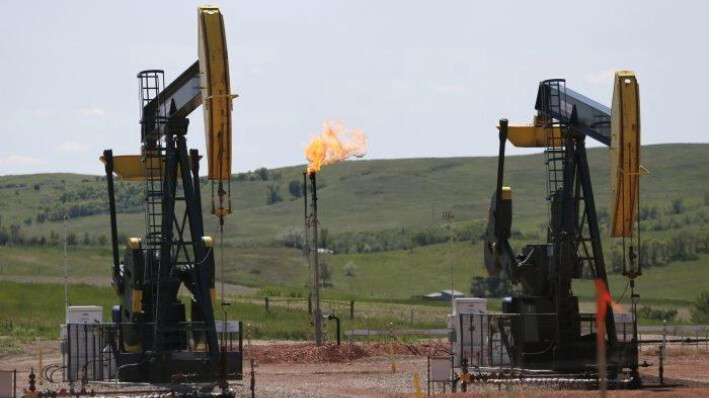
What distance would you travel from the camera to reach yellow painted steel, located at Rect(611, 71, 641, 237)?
2766cm

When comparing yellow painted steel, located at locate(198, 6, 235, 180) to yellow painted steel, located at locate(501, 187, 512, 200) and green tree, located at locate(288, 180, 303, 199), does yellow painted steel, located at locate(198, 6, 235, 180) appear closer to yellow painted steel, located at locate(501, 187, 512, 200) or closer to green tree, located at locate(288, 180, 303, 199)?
yellow painted steel, located at locate(501, 187, 512, 200)

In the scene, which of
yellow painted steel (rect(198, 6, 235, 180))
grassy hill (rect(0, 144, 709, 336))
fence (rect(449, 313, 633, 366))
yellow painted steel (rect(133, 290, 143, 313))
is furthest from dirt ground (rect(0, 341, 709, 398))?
grassy hill (rect(0, 144, 709, 336))

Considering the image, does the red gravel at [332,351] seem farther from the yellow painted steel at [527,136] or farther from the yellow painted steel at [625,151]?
the yellow painted steel at [625,151]

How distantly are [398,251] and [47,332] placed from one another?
3117 inches

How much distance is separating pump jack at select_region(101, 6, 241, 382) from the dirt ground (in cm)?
91

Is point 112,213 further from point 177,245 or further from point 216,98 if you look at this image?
point 216,98

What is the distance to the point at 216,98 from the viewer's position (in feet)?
82.6

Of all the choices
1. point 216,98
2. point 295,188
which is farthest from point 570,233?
point 295,188

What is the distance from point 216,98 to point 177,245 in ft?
10.00

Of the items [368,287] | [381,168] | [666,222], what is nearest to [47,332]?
[368,287]

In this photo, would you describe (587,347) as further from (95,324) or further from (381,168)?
(381,168)

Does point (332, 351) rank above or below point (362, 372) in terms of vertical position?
above

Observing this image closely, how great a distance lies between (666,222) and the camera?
455ft

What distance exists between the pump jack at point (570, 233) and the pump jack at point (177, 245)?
6.16m
